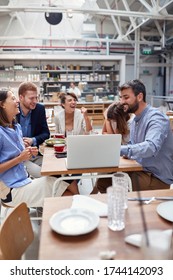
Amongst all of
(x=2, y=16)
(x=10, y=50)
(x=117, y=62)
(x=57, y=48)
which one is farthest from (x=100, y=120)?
(x=2, y=16)

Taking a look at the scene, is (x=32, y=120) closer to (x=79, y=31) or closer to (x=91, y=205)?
(x=91, y=205)

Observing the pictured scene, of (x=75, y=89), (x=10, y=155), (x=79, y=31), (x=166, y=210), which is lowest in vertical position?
(x=166, y=210)

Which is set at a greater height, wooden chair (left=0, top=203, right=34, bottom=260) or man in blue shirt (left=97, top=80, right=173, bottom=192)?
man in blue shirt (left=97, top=80, right=173, bottom=192)

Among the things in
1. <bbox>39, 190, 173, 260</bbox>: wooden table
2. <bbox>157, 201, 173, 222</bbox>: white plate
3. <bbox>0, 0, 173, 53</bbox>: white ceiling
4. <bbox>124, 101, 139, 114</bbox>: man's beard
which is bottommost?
<bbox>39, 190, 173, 260</bbox>: wooden table

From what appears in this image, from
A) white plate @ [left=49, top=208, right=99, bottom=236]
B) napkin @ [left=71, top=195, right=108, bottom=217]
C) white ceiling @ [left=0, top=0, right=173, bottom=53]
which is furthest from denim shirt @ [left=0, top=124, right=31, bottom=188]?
white ceiling @ [left=0, top=0, right=173, bottom=53]

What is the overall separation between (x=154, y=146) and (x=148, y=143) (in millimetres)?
50

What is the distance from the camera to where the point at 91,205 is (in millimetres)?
1256

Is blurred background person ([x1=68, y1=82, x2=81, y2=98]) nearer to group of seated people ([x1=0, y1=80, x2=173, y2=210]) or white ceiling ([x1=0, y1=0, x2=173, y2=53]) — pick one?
white ceiling ([x1=0, y1=0, x2=173, y2=53])

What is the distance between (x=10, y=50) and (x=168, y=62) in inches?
256

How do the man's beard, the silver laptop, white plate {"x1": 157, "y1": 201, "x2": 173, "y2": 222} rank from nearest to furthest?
white plate {"x1": 157, "y1": 201, "x2": 173, "y2": 222}, the silver laptop, the man's beard

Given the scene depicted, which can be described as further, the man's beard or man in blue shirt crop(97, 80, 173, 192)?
the man's beard

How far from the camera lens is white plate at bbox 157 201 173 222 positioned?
1.15 metres

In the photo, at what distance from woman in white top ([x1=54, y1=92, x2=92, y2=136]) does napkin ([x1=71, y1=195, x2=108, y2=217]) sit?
1821 millimetres

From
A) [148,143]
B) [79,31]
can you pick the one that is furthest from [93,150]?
Answer: [79,31]
